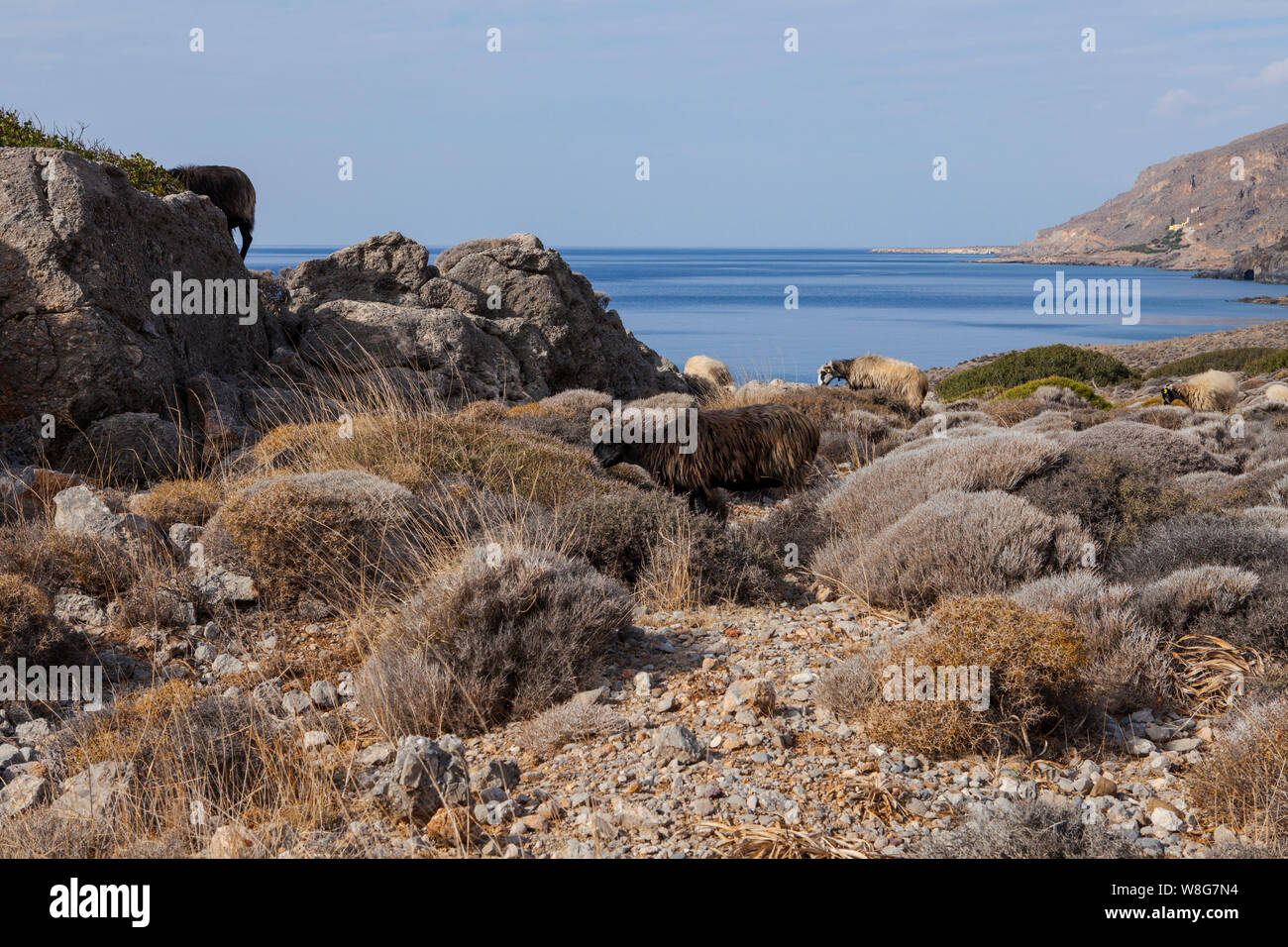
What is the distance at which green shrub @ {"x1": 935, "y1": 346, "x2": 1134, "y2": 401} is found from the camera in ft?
94.5

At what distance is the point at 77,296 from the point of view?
828 cm

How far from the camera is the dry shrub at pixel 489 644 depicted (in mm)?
4289

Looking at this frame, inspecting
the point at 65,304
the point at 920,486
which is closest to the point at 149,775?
the point at 920,486

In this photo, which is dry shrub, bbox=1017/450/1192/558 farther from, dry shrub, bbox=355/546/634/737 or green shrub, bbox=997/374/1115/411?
green shrub, bbox=997/374/1115/411

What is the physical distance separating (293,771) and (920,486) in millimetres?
5039

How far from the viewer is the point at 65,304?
27.1 feet

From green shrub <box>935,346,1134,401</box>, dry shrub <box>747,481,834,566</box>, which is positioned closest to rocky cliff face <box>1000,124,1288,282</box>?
green shrub <box>935,346,1134,401</box>

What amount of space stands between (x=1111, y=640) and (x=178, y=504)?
6.23m

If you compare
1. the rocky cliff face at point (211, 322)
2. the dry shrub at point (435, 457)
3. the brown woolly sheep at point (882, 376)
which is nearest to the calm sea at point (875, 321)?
the brown woolly sheep at point (882, 376)

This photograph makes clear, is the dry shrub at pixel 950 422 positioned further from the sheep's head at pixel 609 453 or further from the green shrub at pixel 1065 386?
the green shrub at pixel 1065 386

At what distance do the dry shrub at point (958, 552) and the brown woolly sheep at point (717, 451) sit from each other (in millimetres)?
2225

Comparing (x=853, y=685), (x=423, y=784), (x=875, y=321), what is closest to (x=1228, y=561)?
(x=853, y=685)

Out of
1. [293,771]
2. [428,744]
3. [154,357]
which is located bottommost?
[293,771]
